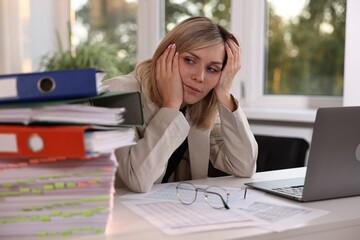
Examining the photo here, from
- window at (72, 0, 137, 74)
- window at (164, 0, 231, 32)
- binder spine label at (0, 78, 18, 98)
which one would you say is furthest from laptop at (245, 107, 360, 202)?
window at (72, 0, 137, 74)

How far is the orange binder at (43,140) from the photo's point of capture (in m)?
0.89

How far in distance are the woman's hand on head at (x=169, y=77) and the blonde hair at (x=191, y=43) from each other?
0.03 metres

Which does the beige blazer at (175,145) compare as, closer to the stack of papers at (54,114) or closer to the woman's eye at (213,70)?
the woman's eye at (213,70)

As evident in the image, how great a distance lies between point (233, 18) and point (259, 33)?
0.17m

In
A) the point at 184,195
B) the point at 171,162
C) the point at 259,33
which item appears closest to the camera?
the point at 184,195

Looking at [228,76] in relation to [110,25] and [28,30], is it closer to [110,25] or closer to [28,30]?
[110,25]

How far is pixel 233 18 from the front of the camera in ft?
9.82

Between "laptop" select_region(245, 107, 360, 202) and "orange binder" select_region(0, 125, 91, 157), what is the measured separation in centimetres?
56

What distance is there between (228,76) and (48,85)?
95cm

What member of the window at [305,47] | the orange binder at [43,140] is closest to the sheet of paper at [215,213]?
the orange binder at [43,140]

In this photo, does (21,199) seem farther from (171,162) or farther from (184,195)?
(171,162)

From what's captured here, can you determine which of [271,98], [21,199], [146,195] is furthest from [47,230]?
[271,98]

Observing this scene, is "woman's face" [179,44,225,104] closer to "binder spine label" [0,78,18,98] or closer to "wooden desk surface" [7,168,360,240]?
"wooden desk surface" [7,168,360,240]

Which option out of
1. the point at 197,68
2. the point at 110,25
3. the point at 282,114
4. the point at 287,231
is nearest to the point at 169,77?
the point at 197,68
